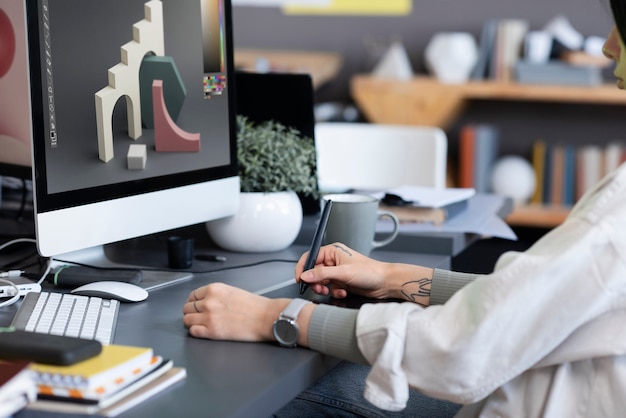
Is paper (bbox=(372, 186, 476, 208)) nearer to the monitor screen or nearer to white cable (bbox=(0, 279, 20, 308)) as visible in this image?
the monitor screen

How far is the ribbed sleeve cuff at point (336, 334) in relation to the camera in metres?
1.10

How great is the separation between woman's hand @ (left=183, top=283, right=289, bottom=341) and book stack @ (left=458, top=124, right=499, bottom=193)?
2.72m

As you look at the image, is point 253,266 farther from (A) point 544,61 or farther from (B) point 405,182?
(A) point 544,61

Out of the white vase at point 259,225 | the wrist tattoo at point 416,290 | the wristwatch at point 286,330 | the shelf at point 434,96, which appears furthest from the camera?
the shelf at point 434,96

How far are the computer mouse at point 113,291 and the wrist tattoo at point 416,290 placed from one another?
0.37m

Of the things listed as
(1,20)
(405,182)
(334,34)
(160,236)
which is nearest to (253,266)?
(160,236)

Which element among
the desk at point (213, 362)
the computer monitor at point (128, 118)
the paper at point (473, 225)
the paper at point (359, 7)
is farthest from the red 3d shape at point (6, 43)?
the paper at point (359, 7)

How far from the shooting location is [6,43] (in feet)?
5.01

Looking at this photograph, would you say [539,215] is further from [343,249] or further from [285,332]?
[285,332]

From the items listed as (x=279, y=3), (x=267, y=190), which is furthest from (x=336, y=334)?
(x=279, y=3)

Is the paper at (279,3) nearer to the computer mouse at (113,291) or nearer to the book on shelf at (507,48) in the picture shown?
the book on shelf at (507,48)

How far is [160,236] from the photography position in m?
1.72

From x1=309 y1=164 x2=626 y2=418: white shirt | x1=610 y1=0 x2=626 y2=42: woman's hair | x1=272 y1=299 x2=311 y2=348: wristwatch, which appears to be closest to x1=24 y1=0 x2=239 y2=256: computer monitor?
x1=272 y1=299 x2=311 y2=348: wristwatch

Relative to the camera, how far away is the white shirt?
1.01m
